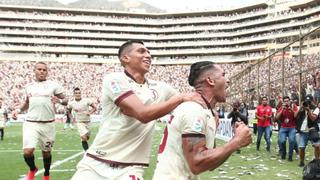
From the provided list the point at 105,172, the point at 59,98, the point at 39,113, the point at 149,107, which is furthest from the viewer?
the point at 59,98

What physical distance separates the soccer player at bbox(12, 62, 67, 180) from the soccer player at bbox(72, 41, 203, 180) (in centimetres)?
526

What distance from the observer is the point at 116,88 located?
454cm

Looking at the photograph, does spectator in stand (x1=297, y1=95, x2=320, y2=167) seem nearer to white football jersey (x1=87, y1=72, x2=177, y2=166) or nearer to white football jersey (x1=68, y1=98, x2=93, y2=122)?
white football jersey (x1=68, y1=98, x2=93, y2=122)

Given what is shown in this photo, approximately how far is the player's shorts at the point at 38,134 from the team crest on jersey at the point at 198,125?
6416 mm

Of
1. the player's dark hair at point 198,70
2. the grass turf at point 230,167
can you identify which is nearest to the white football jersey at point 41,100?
the grass turf at point 230,167

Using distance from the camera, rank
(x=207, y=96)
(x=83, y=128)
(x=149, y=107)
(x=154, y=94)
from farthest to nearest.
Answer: (x=83, y=128) < (x=154, y=94) < (x=149, y=107) < (x=207, y=96)

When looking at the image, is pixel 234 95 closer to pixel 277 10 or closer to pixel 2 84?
pixel 2 84

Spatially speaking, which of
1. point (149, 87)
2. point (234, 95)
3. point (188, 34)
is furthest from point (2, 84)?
A: point (149, 87)

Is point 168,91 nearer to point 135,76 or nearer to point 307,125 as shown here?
point 135,76

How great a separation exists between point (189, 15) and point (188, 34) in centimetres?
591

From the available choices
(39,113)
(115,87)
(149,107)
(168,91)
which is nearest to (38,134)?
(39,113)

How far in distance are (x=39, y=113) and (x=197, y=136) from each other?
6511 mm

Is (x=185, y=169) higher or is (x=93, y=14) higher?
(x=93, y=14)

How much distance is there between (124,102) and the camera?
4445 millimetres
